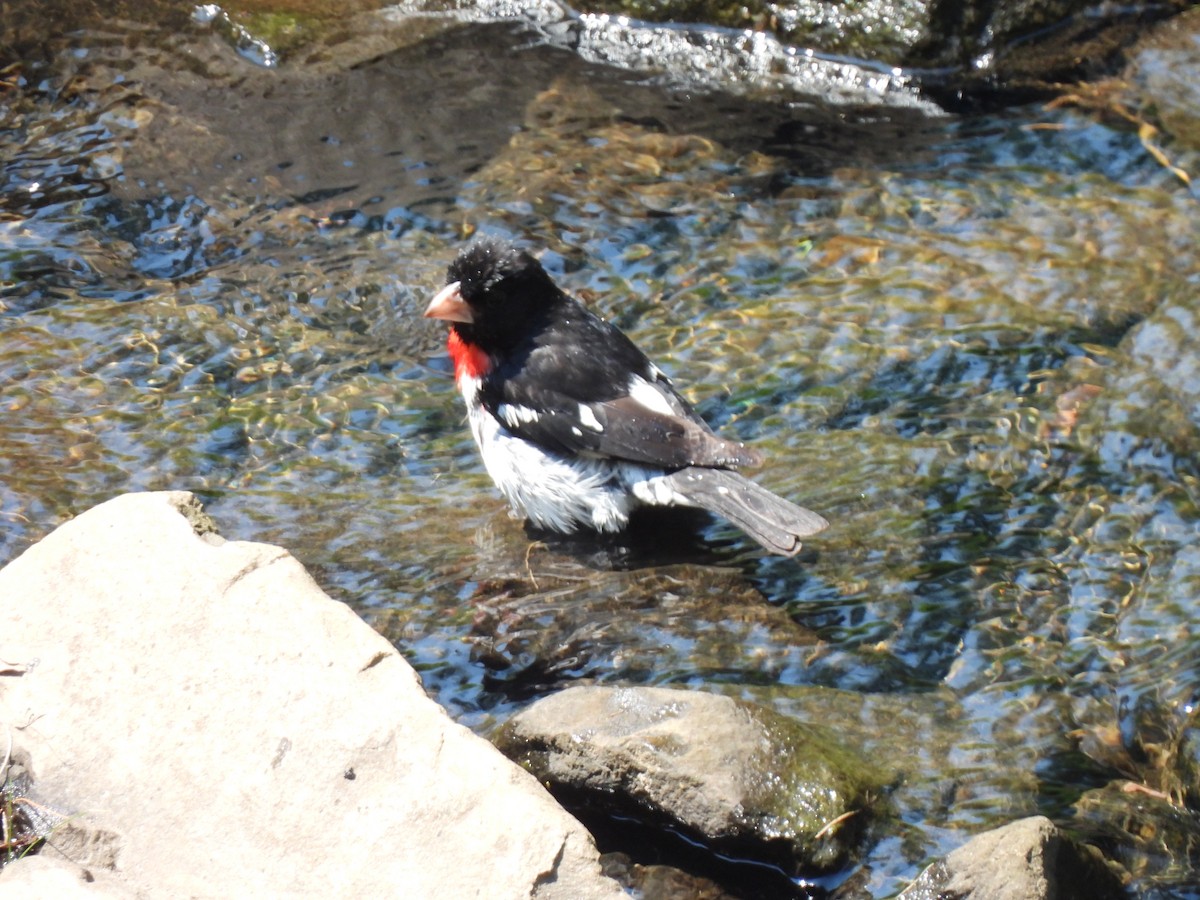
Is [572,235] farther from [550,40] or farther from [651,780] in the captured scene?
[651,780]

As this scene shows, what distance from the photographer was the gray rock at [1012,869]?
2963mm

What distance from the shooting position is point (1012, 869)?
2.97 m

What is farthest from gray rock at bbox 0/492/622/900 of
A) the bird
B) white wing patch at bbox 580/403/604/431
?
white wing patch at bbox 580/403/604/431

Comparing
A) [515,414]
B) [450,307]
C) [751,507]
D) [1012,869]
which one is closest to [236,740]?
[1012,869]

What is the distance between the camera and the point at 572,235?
650 centimetres

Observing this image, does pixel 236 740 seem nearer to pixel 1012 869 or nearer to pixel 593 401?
pixel 1012 869

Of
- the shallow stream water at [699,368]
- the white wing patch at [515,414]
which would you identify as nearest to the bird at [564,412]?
the white wing patch at [515,414]

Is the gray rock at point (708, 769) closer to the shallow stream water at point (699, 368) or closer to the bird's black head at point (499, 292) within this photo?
the shallow stream water at point (699, 368)

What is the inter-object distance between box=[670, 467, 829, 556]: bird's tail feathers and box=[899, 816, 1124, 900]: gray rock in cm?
135

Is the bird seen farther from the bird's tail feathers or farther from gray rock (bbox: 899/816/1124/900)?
gray rock (bbox: 899/816/1124/900)

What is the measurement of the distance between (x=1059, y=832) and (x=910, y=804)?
18.4 inches

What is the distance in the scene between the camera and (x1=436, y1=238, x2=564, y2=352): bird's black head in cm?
512

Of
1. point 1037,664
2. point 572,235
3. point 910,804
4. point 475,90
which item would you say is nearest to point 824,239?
point 572,235

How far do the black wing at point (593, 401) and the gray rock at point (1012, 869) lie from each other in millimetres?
1949
